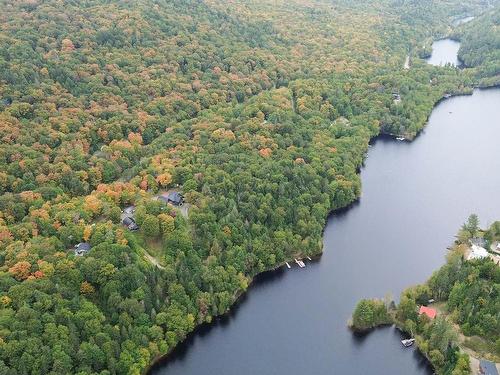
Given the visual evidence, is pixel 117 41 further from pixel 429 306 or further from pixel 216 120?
pixel 429 306

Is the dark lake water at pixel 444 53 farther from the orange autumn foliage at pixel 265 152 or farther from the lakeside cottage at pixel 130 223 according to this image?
the lakeside cottage at pixel 130 223

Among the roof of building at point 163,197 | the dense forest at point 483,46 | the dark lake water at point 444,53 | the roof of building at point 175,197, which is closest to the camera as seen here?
→ the roof of building at point 175,197

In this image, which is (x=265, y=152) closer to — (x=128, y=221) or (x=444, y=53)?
(x=128, y=221)

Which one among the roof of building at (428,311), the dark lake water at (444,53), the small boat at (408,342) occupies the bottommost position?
the small boat at (408,342)

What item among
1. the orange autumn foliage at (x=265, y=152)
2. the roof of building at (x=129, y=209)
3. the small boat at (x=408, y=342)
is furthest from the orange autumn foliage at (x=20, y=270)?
the small boat at (x=408, y=342)

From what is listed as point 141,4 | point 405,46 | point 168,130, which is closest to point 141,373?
point 168,130
